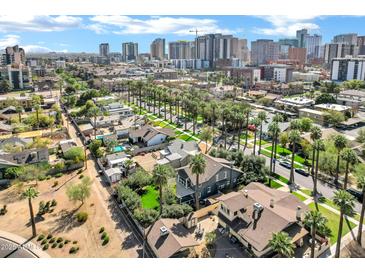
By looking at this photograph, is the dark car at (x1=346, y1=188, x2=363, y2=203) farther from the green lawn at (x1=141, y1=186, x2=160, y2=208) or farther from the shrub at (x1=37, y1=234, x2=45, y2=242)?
the shrub at (x1=37, y1=234, x2=45, y2=242)

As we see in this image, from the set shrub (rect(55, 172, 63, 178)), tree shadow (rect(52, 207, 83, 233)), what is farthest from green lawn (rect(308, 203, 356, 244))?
shrub (rect(55, 172, 63, 178))

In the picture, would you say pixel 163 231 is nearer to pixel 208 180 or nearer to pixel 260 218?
pixel 260 218

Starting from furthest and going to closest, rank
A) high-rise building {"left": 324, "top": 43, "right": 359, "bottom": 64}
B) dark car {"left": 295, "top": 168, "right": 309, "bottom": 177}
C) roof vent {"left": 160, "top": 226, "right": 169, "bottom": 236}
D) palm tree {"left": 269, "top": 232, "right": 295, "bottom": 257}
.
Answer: high-rise building {"left": 324, "top": 43, "right": 359, "bottom": 64}
dark car {"left": 295, "top": 168, "right": 309, "bottom": 177}
roof vent {"left": 160, "top": 226, "right": 169, "bottom": 236}
palm tree {"left": 269, "top": 232, "right": 295, "bottom": 257}

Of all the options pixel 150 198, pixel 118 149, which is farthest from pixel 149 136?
pixel 150 198

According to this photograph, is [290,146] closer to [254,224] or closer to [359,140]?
[359,140]

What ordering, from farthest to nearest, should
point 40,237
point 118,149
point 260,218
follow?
point 118,149, point 40,237, point 260,218
